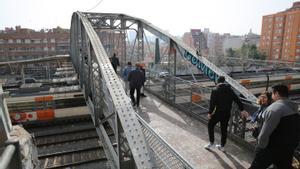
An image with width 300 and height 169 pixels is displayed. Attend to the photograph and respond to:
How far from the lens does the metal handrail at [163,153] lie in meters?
2.92

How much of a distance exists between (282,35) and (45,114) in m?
68.8

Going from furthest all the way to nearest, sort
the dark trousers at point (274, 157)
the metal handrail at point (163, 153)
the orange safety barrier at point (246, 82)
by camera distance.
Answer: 1. the orange safety barrier at point (246, 82)
2. the dark trousers at point (274, 157)
3. the metal handrail at point (163, 153)

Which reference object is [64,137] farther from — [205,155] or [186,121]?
[205,155]

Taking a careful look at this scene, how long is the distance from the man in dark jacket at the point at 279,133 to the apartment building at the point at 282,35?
204 feet

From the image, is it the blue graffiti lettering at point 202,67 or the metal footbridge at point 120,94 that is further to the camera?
the blue graffiti lettering at point 202,67

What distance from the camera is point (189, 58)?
8.62 metres

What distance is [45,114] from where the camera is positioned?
14117mm

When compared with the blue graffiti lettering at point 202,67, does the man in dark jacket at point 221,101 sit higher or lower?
lower

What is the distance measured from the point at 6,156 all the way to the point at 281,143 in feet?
11.1

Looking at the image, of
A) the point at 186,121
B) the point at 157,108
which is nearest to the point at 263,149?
the point at 186,121

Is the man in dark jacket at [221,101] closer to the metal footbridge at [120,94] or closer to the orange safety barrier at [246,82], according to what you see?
the metal footbridge at [120,94]

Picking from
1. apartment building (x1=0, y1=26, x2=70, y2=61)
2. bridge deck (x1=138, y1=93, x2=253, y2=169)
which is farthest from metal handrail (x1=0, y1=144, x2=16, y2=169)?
apartment building (x1=0, y1=26, x2=70, y2=61)

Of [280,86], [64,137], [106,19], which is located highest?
[106,19]

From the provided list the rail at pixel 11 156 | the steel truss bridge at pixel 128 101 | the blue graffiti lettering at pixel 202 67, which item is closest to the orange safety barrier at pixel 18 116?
the steel truss bridge at pixel 128 101
